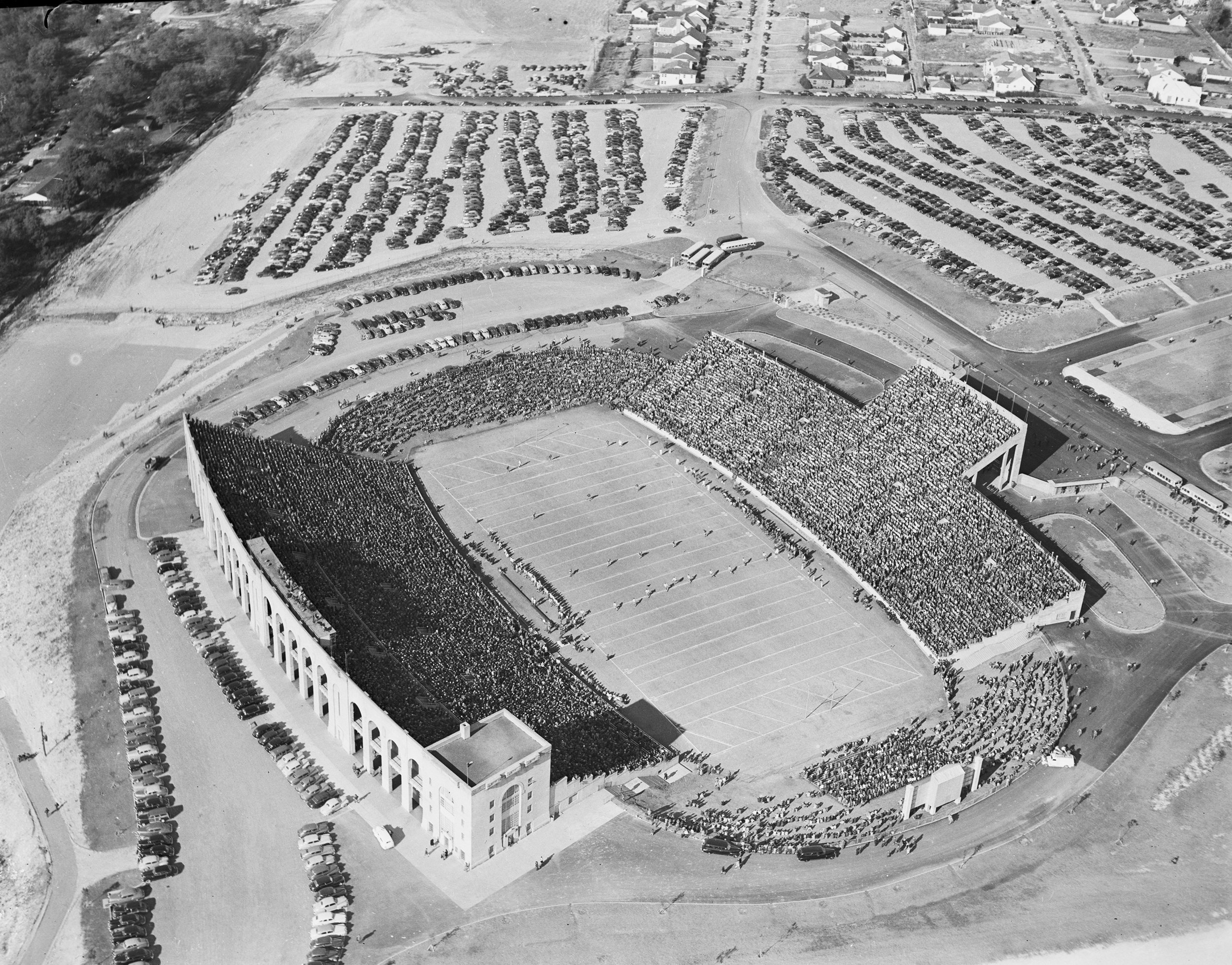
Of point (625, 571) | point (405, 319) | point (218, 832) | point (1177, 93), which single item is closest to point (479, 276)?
point (405, 319)

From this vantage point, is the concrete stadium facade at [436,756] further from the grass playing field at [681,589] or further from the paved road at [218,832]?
the grass playing field at [681,589]

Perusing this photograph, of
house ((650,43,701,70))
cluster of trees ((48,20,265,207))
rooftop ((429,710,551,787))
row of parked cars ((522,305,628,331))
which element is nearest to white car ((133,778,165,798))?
rooftop ((429,710,551,787))

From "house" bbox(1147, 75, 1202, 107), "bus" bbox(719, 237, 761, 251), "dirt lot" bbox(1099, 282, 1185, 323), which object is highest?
"bus" bbox(719, 237, 761, 251)

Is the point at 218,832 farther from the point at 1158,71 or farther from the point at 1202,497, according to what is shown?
the point at 1158,71

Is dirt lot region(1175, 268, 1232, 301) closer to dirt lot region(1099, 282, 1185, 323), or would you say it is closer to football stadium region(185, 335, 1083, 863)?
dirt lot region(1099, 282, 1185, 323)

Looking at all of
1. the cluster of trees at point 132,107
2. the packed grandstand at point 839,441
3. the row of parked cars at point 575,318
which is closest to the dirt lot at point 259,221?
the cluster of trees at point 132,107

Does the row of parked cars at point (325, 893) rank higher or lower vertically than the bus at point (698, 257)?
higher

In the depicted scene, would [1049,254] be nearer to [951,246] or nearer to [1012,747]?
[951,246]
